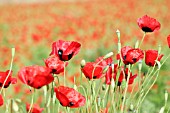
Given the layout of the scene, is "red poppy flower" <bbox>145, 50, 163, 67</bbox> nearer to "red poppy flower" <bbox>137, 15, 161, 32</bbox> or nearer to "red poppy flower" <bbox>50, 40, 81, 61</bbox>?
"red poppy flower" <bbox>137, 15, 161, 32</bbox>

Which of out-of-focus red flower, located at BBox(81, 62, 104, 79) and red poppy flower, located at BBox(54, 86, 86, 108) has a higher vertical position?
out-of-focus red flower, located at BBox(81, 62, 104, 79)

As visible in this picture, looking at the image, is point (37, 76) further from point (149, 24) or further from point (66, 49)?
point (149, 24)

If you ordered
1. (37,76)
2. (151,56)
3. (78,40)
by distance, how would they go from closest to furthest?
(37,76), (151,56), (78,40)

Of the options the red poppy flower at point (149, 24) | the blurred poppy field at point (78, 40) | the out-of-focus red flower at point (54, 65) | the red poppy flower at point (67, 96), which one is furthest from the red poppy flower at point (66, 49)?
the blurred poppy field at point (78, 40)

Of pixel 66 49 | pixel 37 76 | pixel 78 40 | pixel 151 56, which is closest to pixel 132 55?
pixel 151 56

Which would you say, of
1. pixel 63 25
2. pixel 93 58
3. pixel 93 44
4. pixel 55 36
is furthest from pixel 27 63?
pixel 63 25

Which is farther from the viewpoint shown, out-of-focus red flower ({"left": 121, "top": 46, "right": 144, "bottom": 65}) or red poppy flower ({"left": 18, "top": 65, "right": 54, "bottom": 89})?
out-of-focus red flower ({"left": 121, "top": 46, "right": 144, "bottom": 65})

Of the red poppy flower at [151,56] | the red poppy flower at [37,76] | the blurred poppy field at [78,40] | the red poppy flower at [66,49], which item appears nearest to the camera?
the red poppy flower at [37,76]

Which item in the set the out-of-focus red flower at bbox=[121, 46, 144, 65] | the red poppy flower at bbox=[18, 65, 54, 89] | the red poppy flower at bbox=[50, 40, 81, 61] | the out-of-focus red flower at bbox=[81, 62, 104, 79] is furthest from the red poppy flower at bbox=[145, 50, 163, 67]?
the red poppy flower at bbox=[18, 65, 54, 89]

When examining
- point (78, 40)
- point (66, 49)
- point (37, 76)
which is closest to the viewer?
point (37, 76)

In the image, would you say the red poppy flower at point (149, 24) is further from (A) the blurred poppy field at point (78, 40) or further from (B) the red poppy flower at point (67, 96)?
(A) the blurred poppy field at point (78, 40)

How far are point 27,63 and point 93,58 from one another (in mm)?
897

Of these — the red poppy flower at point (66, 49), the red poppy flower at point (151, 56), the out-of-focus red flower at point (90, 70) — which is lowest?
the out-of-focus red flower at point (90, 70)

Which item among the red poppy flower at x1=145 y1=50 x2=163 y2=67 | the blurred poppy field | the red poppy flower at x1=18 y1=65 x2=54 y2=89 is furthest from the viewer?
the blurred poppy field
